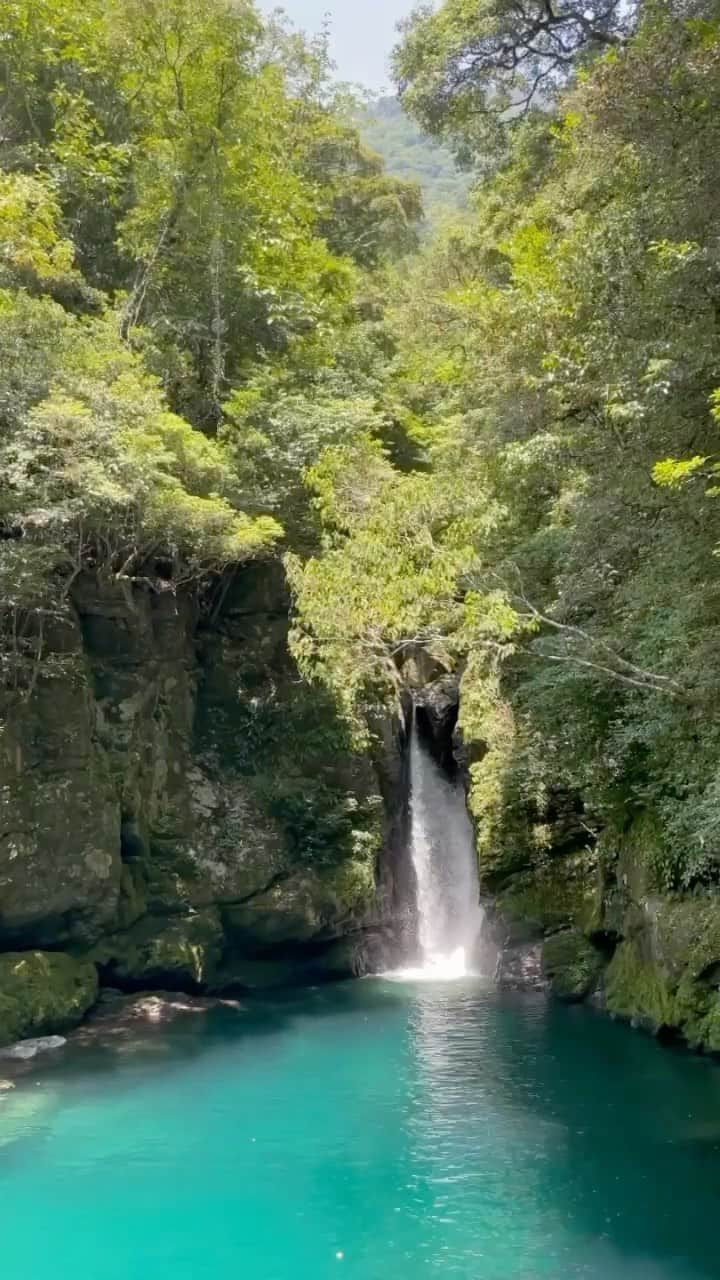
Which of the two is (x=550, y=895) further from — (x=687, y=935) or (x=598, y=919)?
(x=687, y=935)

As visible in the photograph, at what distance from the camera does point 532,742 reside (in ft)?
56.3

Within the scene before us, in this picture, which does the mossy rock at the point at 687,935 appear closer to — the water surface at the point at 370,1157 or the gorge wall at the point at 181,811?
the water surface at the point at 370,1157

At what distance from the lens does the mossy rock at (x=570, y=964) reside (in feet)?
50.5

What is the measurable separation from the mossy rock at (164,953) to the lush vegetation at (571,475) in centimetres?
489

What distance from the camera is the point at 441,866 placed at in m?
20.4

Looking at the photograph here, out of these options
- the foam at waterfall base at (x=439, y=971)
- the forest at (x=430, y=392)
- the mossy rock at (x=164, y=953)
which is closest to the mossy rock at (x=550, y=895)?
the forest at (x=430, y=392)

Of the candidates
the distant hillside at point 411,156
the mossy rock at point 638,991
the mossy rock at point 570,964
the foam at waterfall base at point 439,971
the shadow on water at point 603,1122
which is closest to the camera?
the shadow on water at point 603,1122

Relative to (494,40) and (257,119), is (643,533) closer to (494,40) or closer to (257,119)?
(494,40)

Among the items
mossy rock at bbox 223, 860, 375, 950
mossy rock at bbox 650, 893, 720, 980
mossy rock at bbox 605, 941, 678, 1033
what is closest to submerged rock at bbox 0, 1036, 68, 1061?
mossy rock at bbox 223, 860, 375, 950

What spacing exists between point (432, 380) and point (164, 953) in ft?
48.0

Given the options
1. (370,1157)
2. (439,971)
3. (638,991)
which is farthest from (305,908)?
(370,1157)

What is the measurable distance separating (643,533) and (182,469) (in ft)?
26.5

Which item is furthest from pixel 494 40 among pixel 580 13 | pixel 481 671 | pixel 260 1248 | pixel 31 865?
pixel 260 1248

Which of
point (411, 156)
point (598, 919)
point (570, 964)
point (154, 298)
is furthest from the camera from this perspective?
point (411, 156)
